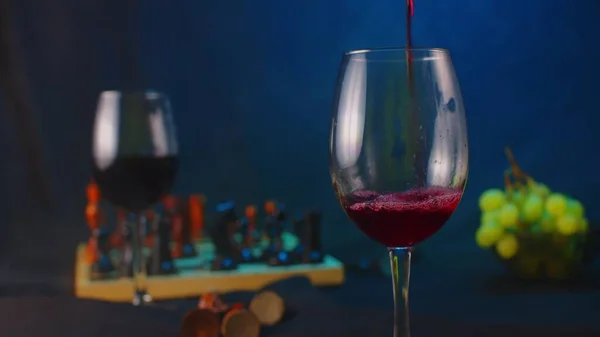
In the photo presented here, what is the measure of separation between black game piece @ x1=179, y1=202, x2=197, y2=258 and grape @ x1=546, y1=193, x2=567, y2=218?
62 cm

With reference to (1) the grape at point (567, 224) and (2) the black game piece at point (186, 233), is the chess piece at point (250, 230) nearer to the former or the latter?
(2) the black game piece at point (186, 233)

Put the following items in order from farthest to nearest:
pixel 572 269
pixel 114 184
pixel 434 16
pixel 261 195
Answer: pixel 261 195, pixel 434 16, pixel 572 269, pixel 114 184

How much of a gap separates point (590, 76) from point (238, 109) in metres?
0.74

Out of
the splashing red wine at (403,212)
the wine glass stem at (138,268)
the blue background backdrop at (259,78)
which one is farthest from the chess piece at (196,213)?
the splashing red wine at (403,212)

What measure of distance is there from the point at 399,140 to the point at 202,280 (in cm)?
78

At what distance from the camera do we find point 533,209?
53.5 inches

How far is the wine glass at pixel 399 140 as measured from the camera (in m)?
0.68

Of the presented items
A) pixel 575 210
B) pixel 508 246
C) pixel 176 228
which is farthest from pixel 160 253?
pixel 575 210

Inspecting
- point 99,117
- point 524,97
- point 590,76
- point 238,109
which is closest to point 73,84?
point 238,109

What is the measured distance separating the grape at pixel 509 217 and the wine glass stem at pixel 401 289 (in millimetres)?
679

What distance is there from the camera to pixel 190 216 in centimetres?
167

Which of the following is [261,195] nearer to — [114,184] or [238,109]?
[238,109]

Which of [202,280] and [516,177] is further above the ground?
[516,177]

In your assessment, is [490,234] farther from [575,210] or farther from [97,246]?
[97,246]
